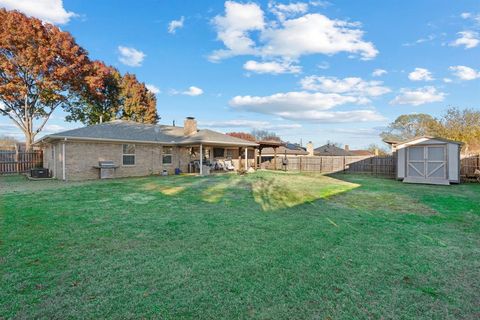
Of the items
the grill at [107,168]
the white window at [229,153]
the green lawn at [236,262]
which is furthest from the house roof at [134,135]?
the green lawn at [236,262]

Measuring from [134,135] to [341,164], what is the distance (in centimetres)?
1480

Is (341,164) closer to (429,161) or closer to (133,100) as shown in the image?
(429,161)

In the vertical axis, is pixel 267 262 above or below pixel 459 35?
below

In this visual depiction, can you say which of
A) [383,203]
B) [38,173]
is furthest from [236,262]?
[38,173]

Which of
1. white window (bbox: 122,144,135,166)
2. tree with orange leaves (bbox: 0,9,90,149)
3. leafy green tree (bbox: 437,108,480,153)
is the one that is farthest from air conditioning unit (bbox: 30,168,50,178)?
leafy green tree (bbox: 437,108,480,153)

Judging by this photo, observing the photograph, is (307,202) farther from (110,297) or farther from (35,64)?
(35,64)

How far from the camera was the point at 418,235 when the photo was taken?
4.68 m

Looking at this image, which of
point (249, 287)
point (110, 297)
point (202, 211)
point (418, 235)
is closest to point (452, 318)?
point (249, 287)

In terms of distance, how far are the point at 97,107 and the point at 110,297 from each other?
25989mm

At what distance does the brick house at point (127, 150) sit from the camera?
41.4ft

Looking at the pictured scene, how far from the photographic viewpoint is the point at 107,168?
13227mm

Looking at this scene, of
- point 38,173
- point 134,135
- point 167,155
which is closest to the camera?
point 38,173

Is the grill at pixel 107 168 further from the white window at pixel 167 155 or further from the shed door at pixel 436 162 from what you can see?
the shed door at pixel 436 162

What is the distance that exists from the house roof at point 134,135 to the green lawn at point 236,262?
6.94 metres
